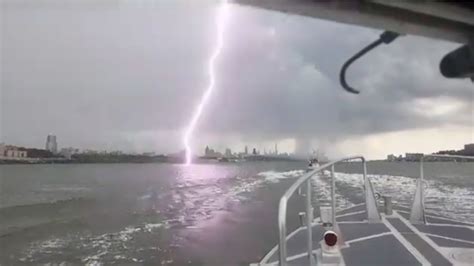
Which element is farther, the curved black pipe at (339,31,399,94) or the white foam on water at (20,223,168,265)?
the white foam on water at (20,223,168,265)

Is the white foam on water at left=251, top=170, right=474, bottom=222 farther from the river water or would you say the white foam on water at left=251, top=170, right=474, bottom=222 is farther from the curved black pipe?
the curved black pipe

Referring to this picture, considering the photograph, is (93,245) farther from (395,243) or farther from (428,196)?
(428,196)

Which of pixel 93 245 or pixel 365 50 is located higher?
pixel 365 50

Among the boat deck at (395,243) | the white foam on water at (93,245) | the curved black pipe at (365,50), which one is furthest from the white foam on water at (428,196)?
the curved black pipe at (365,50)

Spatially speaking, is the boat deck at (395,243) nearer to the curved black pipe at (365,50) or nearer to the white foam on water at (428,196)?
the white foam on water at (428,196)

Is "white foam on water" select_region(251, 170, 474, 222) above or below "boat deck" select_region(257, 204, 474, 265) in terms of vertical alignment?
below

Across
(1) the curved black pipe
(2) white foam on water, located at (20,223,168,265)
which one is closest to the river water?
(2) white foam on water, located at (20,223,168,265)

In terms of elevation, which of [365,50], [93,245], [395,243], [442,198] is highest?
[365,50]

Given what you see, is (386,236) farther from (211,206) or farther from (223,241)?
(211,206)

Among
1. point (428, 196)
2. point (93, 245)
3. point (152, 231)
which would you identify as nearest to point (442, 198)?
point (428, 196)

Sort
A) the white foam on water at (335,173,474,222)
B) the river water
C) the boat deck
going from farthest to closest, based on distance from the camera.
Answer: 1. the white foam on water at (335,173,474,222)
2. the river water
3. the boat deck

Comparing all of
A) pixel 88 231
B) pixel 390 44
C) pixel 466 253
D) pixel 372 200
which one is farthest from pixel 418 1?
pixel 88 231
